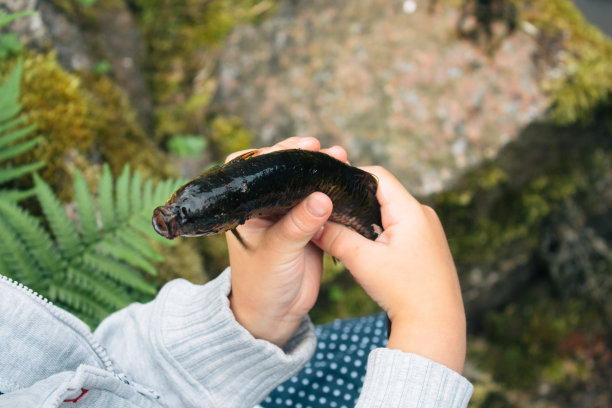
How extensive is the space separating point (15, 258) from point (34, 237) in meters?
0.13

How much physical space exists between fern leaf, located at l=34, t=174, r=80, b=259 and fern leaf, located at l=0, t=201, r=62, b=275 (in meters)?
0.05

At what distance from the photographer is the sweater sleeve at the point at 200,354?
6.43 ft

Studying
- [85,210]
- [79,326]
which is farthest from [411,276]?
[85,210]

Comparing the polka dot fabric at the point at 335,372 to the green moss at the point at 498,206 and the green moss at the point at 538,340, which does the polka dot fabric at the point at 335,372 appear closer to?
the green moss at the point at 498,206

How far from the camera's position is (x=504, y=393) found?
4.28 m

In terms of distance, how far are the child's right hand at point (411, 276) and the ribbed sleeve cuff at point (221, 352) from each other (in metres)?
0.51

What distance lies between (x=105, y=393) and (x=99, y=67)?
102 inches

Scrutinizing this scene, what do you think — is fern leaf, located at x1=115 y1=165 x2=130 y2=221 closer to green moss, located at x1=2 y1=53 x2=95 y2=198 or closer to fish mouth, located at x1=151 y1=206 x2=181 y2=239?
green moss, located at x1=2 y1=53 x2=95 y2=198

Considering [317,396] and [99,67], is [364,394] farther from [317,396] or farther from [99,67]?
[99,67]

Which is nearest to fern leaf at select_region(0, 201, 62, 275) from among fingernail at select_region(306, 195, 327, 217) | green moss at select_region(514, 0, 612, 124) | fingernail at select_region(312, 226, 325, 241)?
fingernail at select_region(312, 226, 325, 241)

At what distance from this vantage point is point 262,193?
1.51m

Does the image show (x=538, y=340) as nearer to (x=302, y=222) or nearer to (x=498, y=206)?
(x=498, y=206)

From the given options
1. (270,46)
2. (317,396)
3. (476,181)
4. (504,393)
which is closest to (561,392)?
(504,393)

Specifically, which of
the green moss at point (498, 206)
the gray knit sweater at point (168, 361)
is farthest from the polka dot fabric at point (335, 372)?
the green moss at point (498, 206)
